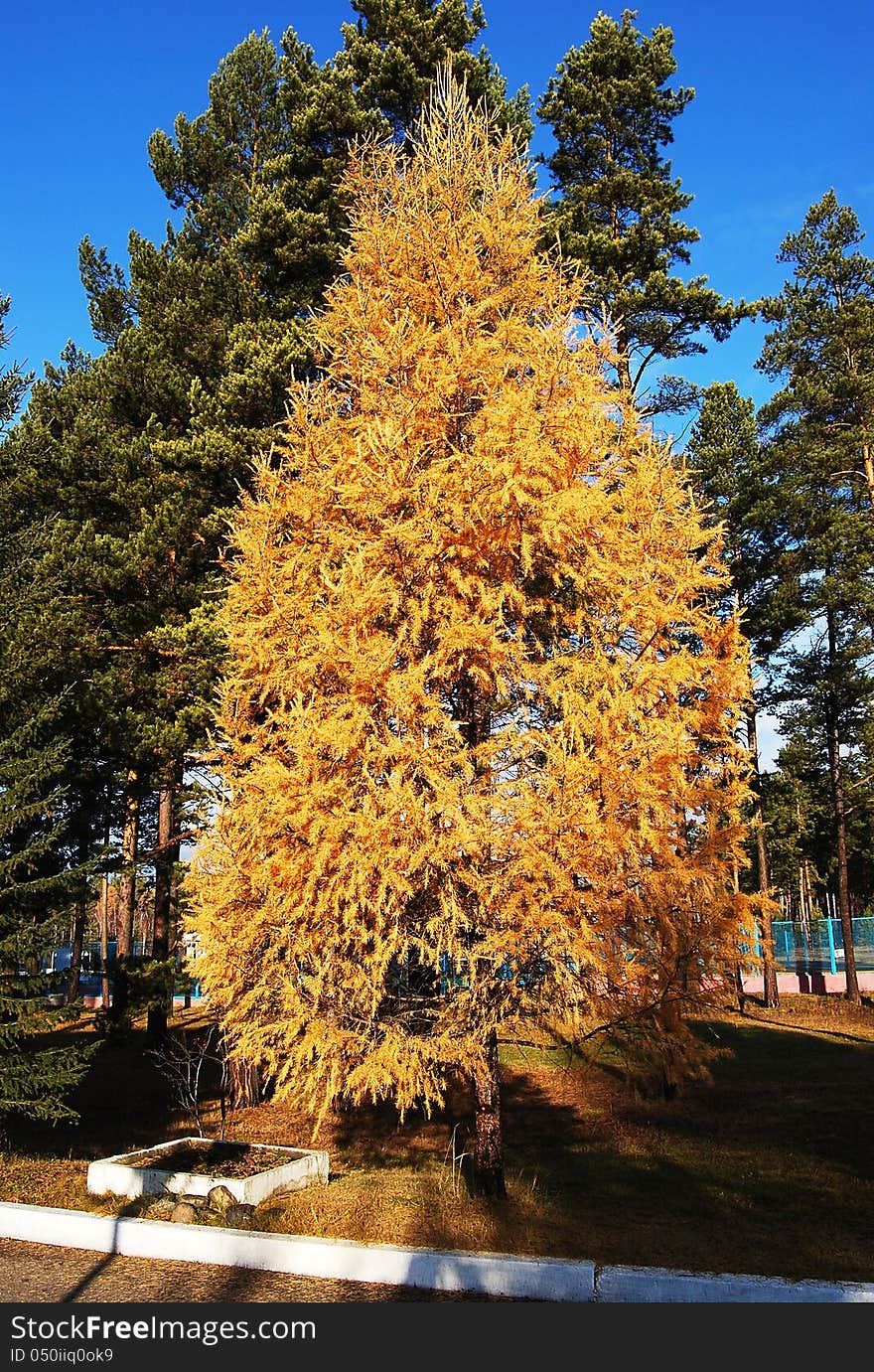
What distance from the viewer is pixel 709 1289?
5.94m

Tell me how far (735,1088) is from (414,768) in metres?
10.7

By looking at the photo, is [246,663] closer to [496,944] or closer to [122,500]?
[496,944]

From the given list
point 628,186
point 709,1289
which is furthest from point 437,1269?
point 628,186

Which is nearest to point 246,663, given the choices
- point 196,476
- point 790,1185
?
point 196,476

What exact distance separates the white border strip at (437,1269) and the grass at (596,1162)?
1.96 ft

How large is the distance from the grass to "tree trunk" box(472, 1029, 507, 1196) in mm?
191

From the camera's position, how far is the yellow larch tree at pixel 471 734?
7.14 m

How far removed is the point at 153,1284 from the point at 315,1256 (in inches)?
46.3

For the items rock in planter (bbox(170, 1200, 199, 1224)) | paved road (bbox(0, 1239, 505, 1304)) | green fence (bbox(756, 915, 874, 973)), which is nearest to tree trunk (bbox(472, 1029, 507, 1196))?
paved road (bbox(0, 1239, 505, 1304))

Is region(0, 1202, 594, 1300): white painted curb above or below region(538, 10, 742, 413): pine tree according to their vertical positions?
below

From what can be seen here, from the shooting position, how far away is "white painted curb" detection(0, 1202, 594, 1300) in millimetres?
6211

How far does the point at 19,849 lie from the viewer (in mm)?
10469

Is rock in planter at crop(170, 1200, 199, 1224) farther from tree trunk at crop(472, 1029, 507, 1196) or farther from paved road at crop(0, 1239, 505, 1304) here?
tree trunk at crop(472, 1029, 507, 1196)

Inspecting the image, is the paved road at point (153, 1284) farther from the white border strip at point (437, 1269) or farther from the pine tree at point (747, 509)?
the pine tree at point (747, 509)
